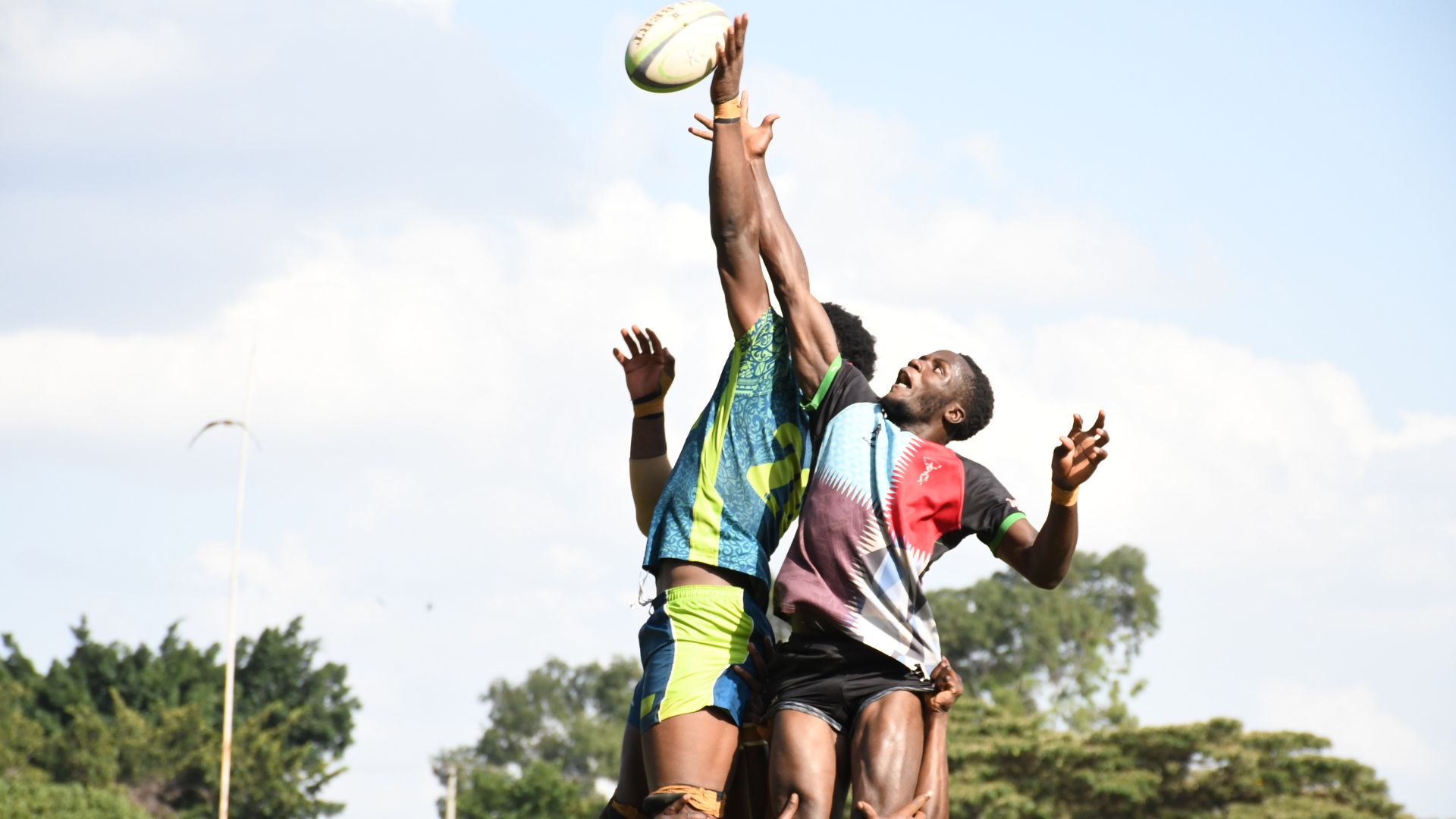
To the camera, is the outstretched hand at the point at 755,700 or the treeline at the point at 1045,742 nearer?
the outstretched hand at the point at 755,700

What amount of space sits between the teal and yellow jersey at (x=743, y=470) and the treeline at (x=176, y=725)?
33.5m

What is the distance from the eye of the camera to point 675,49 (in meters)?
6.61

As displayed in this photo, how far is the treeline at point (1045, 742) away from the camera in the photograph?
30.3 metres

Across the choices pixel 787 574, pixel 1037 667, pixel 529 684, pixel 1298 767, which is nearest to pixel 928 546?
pixel 787 574

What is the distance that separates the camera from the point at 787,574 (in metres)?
5.78

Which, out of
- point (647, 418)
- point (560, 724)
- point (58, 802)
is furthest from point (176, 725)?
point (647, 418)

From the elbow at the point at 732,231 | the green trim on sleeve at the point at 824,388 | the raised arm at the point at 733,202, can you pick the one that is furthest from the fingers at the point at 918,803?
the elbow at the point at 732,231

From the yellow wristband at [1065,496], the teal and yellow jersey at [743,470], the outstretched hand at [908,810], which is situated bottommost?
the outstretched hand at [908,810]

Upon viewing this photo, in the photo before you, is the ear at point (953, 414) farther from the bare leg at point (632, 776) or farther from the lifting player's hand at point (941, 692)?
the bare leg at point (632, 776)

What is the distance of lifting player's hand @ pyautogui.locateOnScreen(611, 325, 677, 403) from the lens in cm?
699

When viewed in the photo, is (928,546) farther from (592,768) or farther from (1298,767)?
(592,768)

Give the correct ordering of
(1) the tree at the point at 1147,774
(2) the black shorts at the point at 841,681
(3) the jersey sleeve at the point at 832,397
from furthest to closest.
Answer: (1) the tree at the point at 1147,774 < (3) the jersey sleeve at the point at 832,397 < (2) the black shorts at the point at 841,681

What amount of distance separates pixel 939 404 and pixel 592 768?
59.3 meters

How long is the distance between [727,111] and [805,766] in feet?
7.89
